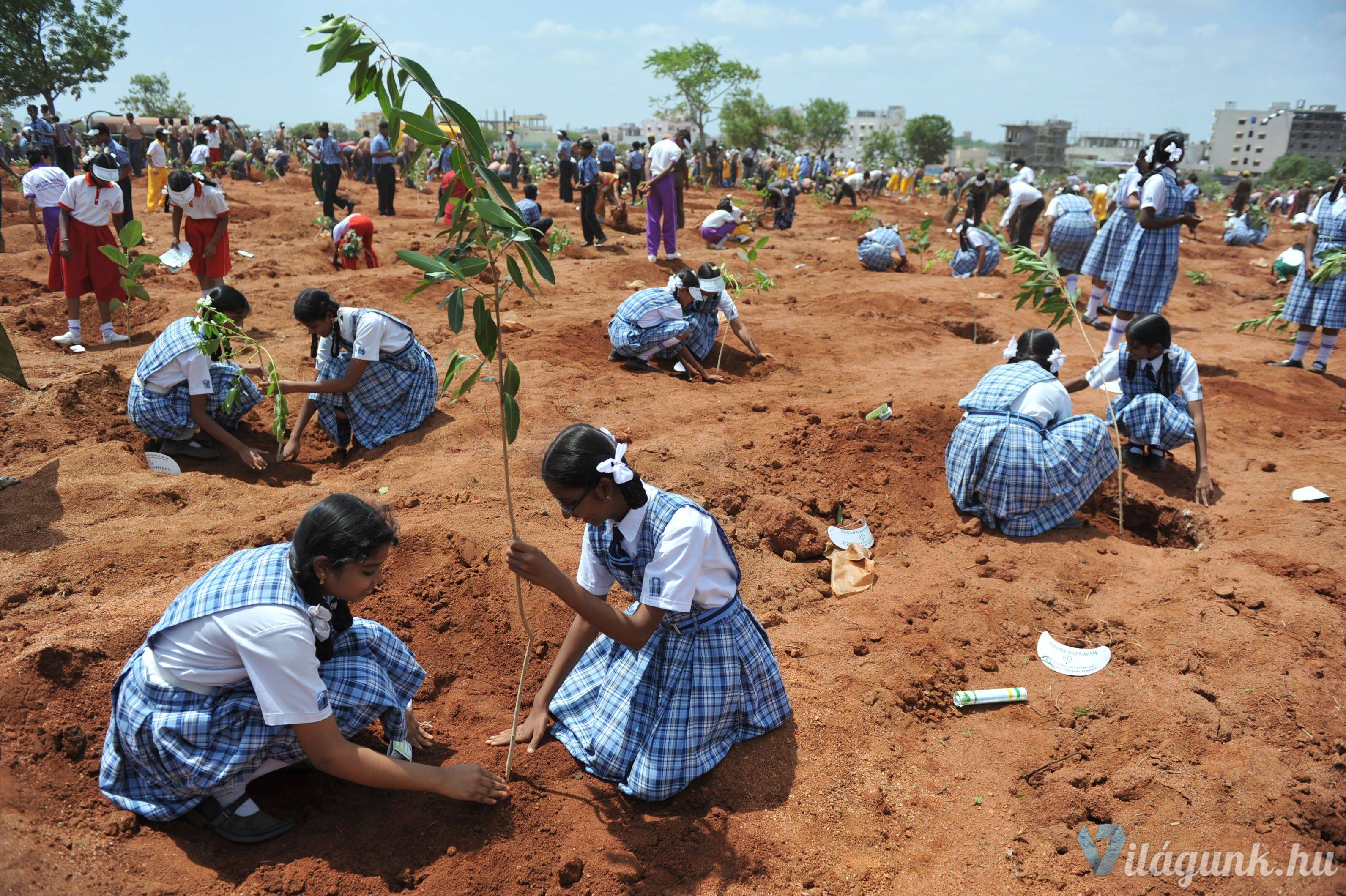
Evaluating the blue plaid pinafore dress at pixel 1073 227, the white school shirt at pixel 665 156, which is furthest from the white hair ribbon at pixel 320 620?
the blue plaid pinafore dress at pixel 1073 227

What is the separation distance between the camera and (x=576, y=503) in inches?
78.4

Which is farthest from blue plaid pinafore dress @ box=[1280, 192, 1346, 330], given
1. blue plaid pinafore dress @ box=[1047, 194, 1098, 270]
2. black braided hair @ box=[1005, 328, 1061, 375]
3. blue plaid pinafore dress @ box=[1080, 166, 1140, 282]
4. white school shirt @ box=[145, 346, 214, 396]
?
white school shirt @ box=[145, 346, 214, 396]

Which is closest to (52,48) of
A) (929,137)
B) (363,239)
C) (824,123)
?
(363,239)

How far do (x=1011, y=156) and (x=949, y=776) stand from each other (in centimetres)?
6334

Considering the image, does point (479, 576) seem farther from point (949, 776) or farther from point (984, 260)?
point (984, 260)

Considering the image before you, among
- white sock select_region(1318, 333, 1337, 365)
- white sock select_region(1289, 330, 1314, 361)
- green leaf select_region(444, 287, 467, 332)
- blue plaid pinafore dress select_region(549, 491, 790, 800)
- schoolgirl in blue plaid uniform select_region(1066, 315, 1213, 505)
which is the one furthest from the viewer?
white sock select_region(1289, 330, 1314, 361)

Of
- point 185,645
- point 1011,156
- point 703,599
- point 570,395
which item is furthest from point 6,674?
point 1011,156

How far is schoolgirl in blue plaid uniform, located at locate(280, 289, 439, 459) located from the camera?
412cm

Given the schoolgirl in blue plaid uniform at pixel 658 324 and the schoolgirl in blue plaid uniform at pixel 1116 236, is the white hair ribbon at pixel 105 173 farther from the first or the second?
the schoolgirl in blue plaid uniform at pixel 1116 236

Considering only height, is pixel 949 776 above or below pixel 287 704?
below

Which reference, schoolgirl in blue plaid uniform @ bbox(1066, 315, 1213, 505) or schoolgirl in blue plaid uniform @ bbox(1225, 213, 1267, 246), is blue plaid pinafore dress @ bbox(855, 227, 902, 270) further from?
schoolgirl in blue plaid uniform @ bbox(1225, 213, 1267, 246)

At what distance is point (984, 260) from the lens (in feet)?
32.5

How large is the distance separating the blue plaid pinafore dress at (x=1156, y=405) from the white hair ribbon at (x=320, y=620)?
407cm

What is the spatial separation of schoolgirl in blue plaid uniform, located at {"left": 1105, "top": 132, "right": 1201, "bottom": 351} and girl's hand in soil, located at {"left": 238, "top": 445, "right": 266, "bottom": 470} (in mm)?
6060
